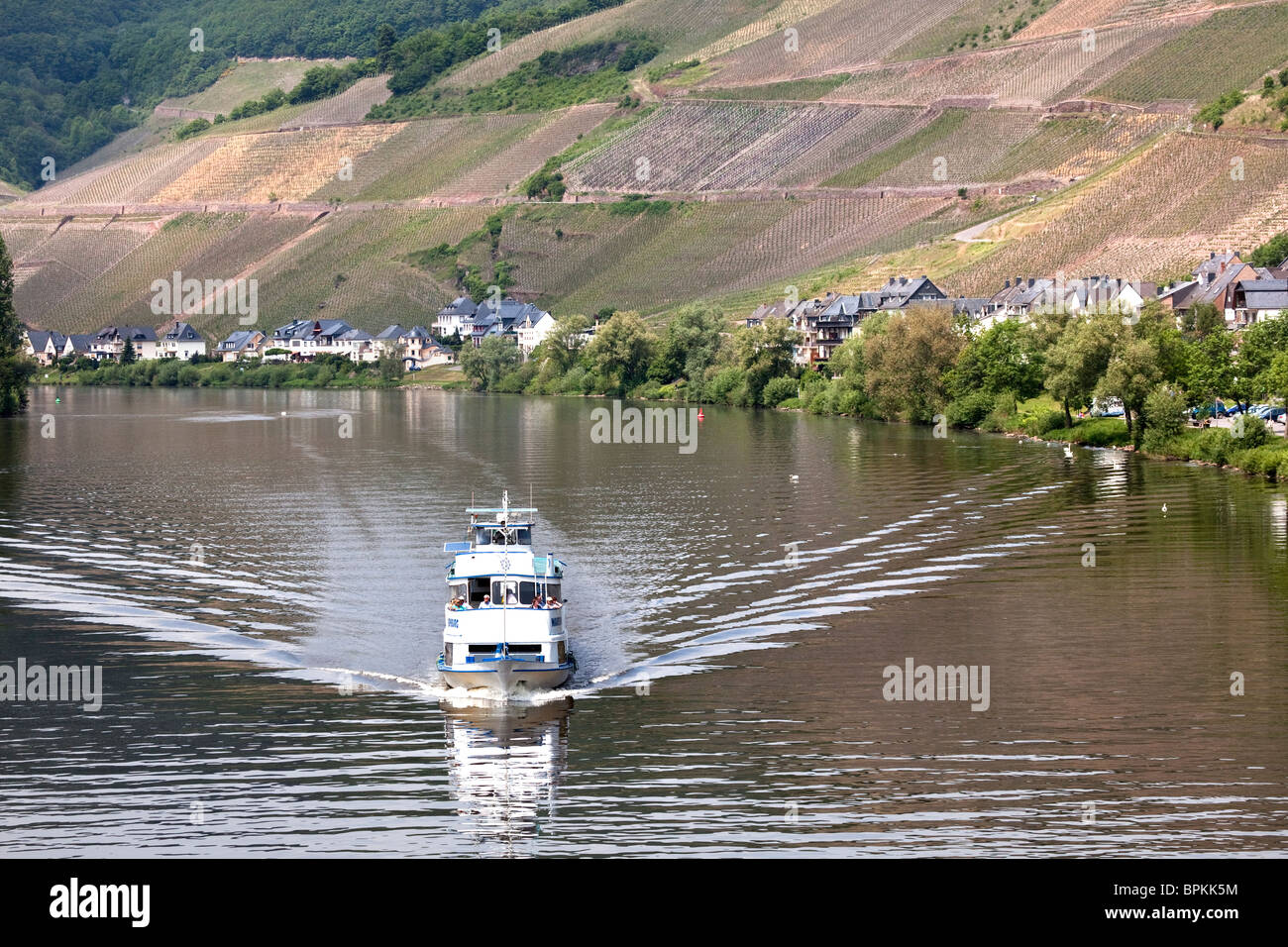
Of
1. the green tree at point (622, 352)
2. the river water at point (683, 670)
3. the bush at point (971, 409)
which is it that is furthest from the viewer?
the green tree at point (622, 352)

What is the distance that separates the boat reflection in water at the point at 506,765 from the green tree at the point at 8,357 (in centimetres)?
9627

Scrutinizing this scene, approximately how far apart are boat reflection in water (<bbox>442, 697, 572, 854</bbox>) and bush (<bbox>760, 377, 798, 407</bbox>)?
319 ft

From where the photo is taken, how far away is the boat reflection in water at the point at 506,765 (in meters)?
26.5

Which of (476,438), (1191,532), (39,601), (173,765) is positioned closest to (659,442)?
(476,438)

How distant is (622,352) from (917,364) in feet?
164

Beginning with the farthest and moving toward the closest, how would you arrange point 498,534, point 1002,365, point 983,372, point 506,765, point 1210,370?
1. point 983,372
2. point 1002,365
3. point 1210,370
4. point 498,534
5. point 506,765

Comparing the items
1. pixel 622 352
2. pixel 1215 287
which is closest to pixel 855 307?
pixel 622 352

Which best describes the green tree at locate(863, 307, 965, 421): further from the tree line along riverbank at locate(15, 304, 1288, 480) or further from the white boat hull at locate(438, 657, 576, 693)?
the white boat hull at locate(438, 657, 576, 693)

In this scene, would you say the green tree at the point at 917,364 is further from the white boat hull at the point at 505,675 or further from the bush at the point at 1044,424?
the white boat hull at the point at 505,675

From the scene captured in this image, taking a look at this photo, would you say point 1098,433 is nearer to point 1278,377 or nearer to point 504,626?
point 1278,377

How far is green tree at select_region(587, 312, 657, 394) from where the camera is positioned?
152 meters

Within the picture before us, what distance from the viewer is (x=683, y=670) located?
36.4m

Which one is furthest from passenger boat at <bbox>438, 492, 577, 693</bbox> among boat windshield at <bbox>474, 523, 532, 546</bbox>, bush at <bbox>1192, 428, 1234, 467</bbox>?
bush at <bbox>1192, 428, 1234, 467</bbox>

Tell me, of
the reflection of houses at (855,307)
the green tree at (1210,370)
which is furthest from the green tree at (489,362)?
the green tree at (1210,370)
